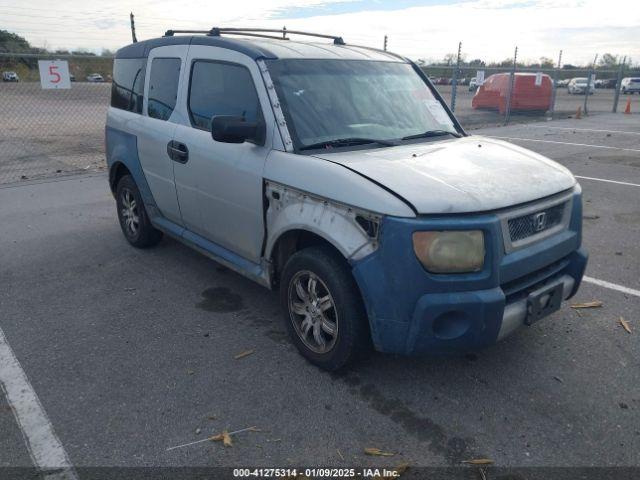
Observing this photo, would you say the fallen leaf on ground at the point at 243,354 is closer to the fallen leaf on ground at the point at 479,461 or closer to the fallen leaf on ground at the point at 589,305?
the fallen leaf on ground at the point at 479,461

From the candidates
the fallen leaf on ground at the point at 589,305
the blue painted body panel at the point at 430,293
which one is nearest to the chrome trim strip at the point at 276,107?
the blue painted body panel at the point at 430,293

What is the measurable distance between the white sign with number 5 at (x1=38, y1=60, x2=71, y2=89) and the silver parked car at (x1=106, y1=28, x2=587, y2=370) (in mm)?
6085

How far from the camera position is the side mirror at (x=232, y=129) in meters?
3.36

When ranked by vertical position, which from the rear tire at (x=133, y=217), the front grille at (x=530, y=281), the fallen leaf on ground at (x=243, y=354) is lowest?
the fallen leaf on ground at (x=243, y=354)

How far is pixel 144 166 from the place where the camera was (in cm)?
492

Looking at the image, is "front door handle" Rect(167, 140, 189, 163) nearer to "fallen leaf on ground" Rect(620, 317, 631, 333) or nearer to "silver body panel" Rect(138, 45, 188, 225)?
"silver body panel" Rect(138, 45, 188, 225)

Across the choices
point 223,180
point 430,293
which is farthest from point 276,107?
point 430,293

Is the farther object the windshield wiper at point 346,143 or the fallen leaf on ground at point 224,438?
the windshield wiper at point 346,143

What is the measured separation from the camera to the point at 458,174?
3.06 metres

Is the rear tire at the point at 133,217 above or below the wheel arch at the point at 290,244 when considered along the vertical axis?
below

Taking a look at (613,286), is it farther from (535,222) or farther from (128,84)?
(128,84)

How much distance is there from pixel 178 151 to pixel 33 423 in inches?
87.5

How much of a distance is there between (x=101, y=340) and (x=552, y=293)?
298 cm

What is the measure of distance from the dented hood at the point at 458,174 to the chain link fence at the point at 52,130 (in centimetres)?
773
